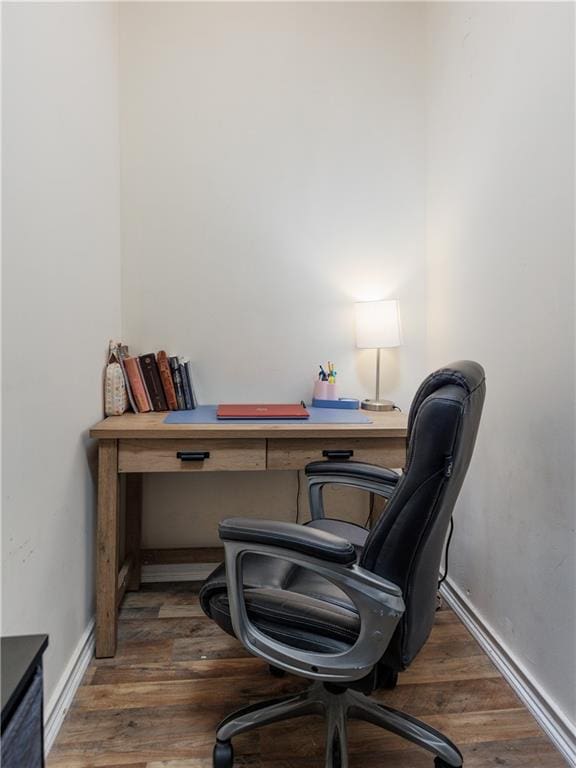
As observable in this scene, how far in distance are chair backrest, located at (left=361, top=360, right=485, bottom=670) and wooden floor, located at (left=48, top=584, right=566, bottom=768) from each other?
495mm

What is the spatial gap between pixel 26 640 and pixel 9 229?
86 centimetres

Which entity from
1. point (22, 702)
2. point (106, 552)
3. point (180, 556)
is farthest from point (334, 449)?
point (22, 702)

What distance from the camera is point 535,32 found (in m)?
1.37

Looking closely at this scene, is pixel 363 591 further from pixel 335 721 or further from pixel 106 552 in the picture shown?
pixel 106 552

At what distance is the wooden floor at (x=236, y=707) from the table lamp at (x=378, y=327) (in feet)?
3.33

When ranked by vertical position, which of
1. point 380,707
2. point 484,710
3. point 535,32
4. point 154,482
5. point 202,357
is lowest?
point 484,710

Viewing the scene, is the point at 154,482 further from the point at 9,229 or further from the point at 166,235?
the point at 9,229

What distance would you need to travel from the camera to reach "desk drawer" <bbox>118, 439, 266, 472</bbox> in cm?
158

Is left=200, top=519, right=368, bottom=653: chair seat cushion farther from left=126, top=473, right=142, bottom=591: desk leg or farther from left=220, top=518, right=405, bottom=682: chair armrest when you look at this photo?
left=126, top=473, right=142, bottom=591: desk leg

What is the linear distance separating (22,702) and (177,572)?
1.66 metres

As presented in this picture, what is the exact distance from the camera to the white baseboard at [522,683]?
1208mm

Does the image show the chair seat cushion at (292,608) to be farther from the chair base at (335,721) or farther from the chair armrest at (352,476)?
the chair armrest at (352,476)

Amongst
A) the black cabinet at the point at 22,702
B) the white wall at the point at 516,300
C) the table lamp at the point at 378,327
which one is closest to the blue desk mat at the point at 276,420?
the table lamp at the point at 378,327

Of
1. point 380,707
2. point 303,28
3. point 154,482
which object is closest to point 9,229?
point 154,482
